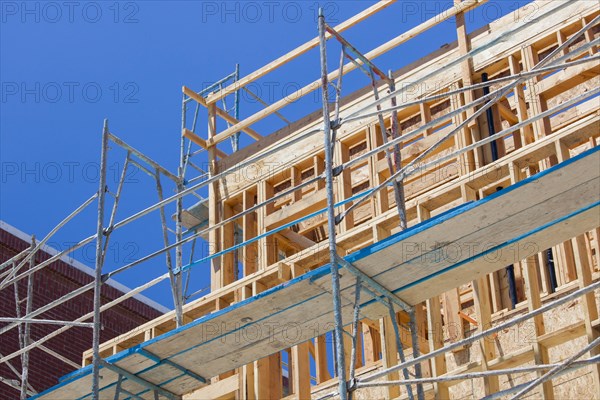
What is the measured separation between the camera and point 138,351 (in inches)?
502

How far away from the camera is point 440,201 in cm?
1299

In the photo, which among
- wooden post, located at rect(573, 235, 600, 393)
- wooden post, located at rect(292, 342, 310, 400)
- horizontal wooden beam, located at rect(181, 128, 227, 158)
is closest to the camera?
wooden post, located at rect(573, 235, 600, 393)

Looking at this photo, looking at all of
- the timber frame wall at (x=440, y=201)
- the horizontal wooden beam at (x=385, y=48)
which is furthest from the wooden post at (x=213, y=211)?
the horizontal wooden beam at (x=385, y=48)

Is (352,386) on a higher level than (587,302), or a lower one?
lower

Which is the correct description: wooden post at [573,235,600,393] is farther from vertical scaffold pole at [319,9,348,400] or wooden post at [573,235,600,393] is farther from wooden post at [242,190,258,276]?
wooden post at [242,190,258,276]

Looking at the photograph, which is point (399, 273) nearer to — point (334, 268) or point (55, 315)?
point (334, 268)

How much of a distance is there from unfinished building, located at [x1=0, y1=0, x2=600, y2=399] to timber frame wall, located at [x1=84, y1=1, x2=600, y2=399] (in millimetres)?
30

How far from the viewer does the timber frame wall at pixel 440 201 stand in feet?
40.0

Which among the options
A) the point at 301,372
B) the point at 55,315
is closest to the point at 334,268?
the point at 301,372

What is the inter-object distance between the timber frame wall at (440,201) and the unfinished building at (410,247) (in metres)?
0.03

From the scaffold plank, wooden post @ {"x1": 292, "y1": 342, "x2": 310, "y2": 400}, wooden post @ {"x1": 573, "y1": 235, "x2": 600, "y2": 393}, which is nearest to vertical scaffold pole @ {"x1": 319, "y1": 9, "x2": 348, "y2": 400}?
the scaffold plank

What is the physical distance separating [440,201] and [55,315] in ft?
47.5

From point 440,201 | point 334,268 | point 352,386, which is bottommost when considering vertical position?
point 352,386

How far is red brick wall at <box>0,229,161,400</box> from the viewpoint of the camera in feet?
79.4
